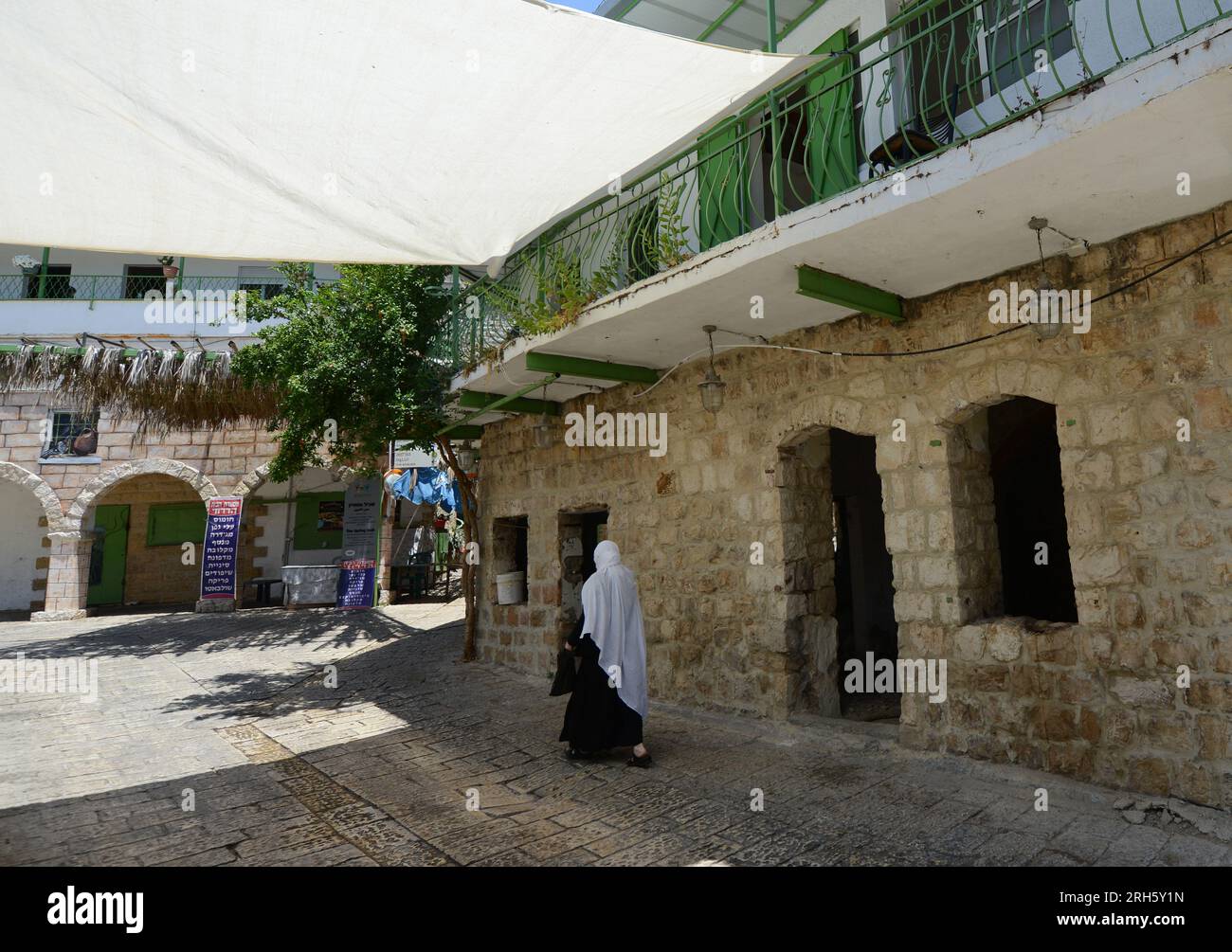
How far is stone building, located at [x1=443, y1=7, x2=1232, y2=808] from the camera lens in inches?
151

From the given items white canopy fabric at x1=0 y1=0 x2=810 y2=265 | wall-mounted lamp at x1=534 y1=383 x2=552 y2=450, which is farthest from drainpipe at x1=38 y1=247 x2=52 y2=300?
white canopy fabric at x1=0 y1=0 x2=810 y2=265

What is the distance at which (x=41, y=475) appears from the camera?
1544cm

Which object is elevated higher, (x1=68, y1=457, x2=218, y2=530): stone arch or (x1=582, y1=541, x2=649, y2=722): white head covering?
(x1=68, y1=457, x2=218, y2=530): stone arch

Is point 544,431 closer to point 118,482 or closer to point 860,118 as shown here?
point 860,118

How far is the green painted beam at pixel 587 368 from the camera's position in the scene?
6.62 metres

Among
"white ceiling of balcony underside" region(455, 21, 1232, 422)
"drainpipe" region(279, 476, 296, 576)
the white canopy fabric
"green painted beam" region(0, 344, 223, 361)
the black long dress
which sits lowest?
the black long dress

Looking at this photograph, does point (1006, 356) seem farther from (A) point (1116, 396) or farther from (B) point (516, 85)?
(B) point (516, 85)

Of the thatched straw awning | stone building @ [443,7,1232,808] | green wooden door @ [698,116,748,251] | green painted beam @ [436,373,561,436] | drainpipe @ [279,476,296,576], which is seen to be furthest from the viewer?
drainpipe @ [279,476,296,576]

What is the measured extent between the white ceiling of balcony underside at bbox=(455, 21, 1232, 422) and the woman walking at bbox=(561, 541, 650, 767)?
226 centimetres

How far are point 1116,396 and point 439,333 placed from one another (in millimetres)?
7503

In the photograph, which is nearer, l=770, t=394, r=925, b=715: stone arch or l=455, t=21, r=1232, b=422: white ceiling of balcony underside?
l=455, t=21, r=1232, b=422: white ceiling of balcony underside

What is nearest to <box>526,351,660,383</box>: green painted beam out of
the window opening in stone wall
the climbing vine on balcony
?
the climbing vine on balcony

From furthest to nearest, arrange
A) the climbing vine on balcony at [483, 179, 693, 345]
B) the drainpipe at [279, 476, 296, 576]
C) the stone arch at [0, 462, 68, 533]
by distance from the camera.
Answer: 1. the drainpipe at [279, 476, 296, 576]
2. the stone arch at [0, 462, 68, 533]
3. the climbing vine on balcony at [483, 179, 693, 345]

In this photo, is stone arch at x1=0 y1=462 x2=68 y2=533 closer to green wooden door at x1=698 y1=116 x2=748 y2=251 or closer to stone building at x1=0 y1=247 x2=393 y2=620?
stone building at x1=0 y1=247 x2=393 y2=620
